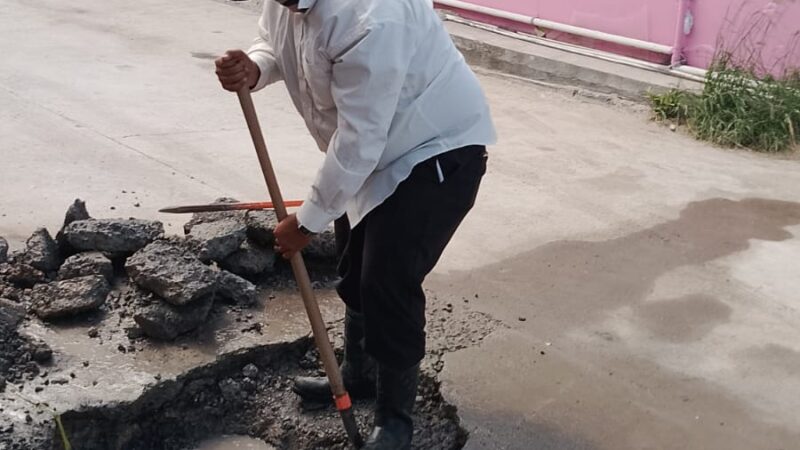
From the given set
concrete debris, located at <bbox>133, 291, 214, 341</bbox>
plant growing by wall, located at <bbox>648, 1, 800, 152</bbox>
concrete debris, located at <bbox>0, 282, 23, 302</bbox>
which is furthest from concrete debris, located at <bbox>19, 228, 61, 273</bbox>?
plant growing by wall, located at <bbox>648, 1, 800, 152</bbox>

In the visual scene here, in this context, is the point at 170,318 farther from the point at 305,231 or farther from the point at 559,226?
the point at 559,226

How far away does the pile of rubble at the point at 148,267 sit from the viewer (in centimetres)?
378

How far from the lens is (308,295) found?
319 cm

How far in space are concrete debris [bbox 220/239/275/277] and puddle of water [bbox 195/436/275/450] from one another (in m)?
0.84

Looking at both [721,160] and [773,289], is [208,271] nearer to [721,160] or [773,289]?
[773,289]

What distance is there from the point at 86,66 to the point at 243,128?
1993 mm

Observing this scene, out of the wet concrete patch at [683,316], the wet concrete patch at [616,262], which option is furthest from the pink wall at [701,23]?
the wet concrete patch at [683,316]

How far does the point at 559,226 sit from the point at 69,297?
249 cm

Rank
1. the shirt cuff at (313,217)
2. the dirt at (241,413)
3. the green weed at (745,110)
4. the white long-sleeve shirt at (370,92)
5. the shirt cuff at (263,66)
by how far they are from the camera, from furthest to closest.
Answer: the green weed at (745,110) < the dirt at (241,413) < the shirt cuff at (263,66) < the shirt cuff at (313,217) < the white long-sleeve shirt at (370,92)

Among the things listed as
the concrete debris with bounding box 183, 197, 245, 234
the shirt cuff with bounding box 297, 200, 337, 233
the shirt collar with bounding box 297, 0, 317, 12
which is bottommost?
the concrete debris with bounding box 183, 197, 245, 234

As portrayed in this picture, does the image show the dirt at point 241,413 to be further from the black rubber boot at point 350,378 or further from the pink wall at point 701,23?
the pink wall at point 701,23

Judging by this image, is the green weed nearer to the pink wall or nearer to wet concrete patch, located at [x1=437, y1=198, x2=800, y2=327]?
the pink wall

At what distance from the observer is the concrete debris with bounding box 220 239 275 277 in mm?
4223

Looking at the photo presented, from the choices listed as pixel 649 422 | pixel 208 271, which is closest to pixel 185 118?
pixel 208 271
